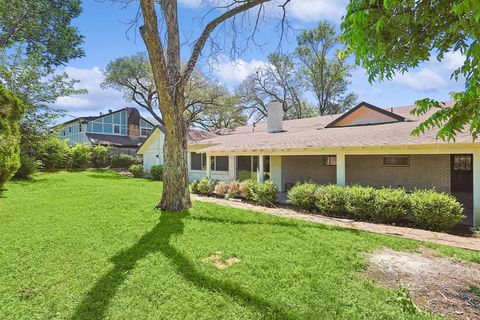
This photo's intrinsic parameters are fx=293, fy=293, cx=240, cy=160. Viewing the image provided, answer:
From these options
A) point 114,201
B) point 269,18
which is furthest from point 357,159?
point 114,201

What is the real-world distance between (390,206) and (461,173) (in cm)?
619

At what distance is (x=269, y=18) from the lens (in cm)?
949

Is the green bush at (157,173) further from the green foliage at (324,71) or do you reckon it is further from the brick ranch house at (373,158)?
the green foliage at (324,71)

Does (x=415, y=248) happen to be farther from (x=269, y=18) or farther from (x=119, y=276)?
(x=269, y=18)

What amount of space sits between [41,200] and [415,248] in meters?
12.0

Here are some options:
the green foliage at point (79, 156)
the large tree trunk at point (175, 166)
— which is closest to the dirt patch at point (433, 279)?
the large tree trunk at point (175, 166)

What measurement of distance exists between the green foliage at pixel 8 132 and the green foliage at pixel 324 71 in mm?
27283

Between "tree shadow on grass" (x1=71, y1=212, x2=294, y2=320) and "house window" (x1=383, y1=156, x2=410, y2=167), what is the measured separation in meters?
10.3

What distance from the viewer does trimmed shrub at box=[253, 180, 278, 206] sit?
1247 cm

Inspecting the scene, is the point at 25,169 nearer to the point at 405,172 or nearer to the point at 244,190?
the point at 244,190

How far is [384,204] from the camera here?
29.7 feet

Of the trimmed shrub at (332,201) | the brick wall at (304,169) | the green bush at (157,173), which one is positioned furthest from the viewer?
the green bush at (157,173)

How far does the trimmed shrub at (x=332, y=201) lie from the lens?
33.2ft

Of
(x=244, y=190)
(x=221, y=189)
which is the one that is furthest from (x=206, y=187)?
(x=244, y=190)
